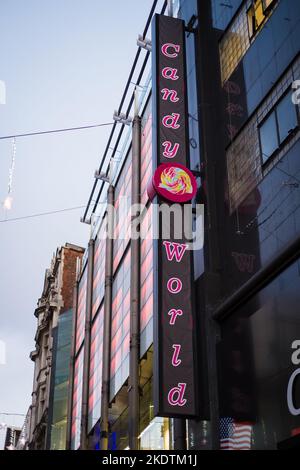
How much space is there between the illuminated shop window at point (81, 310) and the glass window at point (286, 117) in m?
29.6

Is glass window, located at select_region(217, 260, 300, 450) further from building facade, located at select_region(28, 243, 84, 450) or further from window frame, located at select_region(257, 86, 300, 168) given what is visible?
building facade, located at select_region(28, 243, 84, 450)

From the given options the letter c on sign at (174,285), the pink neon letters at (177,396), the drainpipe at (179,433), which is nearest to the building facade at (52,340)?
the drainpipe at (179,433)

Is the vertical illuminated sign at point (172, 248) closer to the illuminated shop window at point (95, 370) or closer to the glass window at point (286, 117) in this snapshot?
the glass window at point (286, 117)

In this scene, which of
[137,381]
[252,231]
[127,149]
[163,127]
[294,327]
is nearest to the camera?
[294,327]

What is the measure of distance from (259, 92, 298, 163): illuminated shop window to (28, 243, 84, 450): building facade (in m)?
41.4

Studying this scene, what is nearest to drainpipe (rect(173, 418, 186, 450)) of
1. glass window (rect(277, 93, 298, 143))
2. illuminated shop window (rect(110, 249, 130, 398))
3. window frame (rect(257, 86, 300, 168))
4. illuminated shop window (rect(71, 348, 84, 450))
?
window frame (rect(257, 86, 300, 168))

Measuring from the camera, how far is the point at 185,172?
2588cm

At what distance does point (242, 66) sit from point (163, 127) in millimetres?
3747

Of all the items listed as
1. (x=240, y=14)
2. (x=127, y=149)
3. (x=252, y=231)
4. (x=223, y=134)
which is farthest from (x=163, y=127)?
(x=127, y=149)

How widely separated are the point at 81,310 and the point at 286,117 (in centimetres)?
3156

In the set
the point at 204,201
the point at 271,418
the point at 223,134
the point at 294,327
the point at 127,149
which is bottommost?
the point at 271,418

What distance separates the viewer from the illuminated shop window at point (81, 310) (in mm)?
49500

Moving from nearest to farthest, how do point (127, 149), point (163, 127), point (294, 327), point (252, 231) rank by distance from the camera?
point (294, 327) < point (252, 231) < point (163, 127) < point (127, 149)
